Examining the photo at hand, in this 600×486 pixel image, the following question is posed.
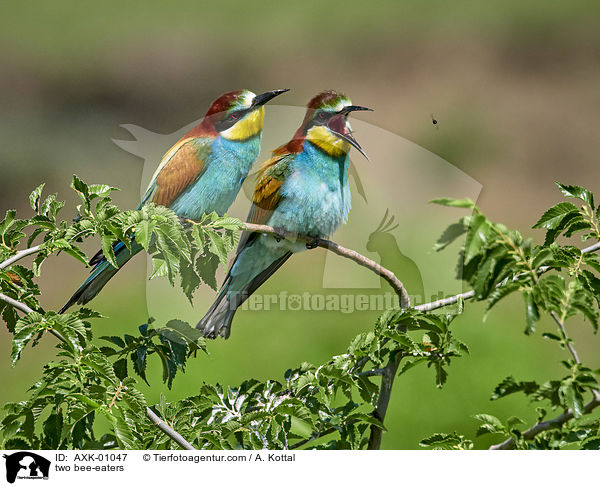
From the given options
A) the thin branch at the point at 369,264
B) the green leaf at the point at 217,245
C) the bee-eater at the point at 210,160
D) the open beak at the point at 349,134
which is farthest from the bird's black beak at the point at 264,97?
the green leaf at the point at 217,245

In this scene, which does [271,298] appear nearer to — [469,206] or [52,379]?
[52,379]

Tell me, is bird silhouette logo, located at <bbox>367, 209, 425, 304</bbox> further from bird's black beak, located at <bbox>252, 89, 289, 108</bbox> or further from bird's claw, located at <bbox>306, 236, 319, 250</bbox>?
bird's black beak, located at <bbox>252, 89, 289, 108</bbox>

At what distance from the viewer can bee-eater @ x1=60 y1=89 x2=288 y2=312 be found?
1.01 meters

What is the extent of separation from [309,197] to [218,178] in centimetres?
16

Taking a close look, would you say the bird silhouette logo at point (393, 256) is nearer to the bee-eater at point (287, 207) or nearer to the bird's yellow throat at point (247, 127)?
the bee-eater at point (287, 207)

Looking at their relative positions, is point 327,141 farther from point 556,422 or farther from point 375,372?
point 556,422

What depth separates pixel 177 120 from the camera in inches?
42.8

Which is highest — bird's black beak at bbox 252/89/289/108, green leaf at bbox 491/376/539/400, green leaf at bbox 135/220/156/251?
bird's black beak at bbox 252/89/289/108

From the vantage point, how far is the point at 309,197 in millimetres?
1084

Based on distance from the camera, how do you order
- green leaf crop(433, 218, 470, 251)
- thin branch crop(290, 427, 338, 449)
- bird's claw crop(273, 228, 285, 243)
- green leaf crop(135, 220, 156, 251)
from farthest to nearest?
bird's claw crop(273, 228, 285, 243) → thin branch crop(290, 427, 338, 449) → green leaf crop(135, 220, 156, 251) → green leaf crop(433, 218, 470, 251)

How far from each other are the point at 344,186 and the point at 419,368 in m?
0.55
